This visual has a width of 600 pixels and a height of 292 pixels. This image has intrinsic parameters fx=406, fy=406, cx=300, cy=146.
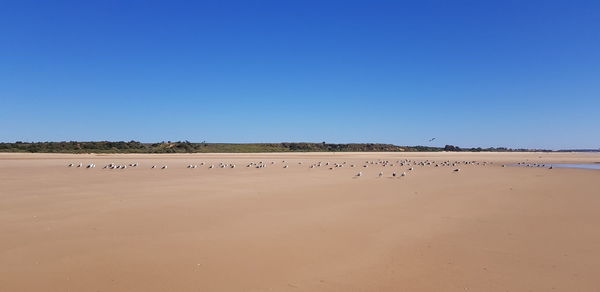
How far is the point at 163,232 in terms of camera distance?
7105 millimetres

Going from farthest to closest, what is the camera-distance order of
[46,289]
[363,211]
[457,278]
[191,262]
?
[363,211] < [191,262] < [457,278] < [46,289]

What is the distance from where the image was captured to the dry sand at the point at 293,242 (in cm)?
490

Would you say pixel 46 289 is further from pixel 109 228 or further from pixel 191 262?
pixel 109 228

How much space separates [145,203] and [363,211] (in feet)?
17.6

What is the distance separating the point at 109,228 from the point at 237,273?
342cm

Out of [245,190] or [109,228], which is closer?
[109,228]

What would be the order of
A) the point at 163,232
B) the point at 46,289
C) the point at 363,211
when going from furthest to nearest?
1. the point at 363,211
2. the point at 163,232
3. the point at 46,289

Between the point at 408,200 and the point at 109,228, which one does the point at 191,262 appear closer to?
the point at 109,228

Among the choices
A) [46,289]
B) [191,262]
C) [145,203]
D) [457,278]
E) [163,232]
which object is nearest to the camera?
[46,289]

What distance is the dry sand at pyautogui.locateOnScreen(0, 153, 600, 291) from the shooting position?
4.90 meters

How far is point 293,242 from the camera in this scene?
21.7 feet

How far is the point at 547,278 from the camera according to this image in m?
5.01

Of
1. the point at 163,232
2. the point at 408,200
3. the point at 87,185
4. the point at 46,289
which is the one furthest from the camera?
the point at 87,185

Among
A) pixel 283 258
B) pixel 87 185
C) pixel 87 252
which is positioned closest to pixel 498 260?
pixel 283 258
